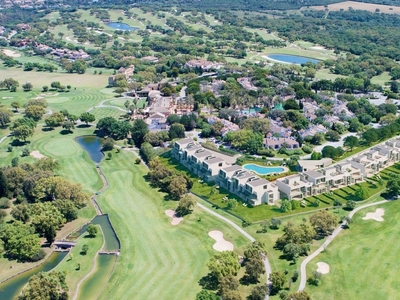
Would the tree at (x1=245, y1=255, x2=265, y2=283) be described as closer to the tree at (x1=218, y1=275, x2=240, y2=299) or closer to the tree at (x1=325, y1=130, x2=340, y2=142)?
the tree at (x1=218, y1=275, x2=240, y2=299)

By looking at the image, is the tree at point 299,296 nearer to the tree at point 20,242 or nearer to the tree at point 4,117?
the tree at point 20,242

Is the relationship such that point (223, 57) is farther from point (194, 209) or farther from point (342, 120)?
point (194, 209)

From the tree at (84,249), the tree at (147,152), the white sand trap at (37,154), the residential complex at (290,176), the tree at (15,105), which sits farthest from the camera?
the tree at (15,105)

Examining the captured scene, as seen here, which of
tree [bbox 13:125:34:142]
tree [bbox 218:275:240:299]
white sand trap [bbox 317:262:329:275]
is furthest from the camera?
tree [bbox 13:125:34:142]

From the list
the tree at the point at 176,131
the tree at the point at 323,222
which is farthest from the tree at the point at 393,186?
the tree at the point at 176,131

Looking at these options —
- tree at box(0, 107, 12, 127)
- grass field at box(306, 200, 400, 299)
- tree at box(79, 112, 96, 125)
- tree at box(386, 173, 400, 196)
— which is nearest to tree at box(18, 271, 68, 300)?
grass field at box(306, 200, 400, 299)

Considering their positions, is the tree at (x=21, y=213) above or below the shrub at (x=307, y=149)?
below
